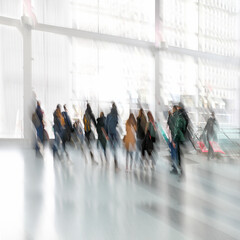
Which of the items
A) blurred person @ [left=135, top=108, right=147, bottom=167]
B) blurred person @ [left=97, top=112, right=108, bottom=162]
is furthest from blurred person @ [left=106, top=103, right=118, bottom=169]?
blurred person @ [left=135, top=108, right=147, bottom=167]

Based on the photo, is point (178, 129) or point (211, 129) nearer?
point (178, 129)

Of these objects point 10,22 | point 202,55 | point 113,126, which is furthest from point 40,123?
point 202,55

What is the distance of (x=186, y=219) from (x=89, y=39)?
12.4 m

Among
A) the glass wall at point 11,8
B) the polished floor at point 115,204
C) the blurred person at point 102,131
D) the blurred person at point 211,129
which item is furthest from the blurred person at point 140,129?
the glass wall at point 11,8

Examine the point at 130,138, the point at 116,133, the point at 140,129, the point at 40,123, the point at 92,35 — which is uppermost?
the point at 92,35

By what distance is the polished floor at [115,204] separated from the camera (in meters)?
3.02

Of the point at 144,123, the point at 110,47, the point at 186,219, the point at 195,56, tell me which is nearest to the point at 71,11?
the point at 110,47

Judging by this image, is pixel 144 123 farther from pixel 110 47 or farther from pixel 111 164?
pixel 110 47

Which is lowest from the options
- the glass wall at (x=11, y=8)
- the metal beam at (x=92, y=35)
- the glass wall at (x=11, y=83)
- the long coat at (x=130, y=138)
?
the long coat at (x=130, y=138)

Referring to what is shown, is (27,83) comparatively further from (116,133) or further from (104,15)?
(116,133)

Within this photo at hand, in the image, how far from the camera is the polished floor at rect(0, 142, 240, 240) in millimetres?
3020

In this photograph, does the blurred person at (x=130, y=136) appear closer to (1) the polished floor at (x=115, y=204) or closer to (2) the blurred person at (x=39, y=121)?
(1) the polished floor at (x=115, y=204)

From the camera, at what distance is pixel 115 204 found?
13.3ft

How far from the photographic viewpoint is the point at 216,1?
60.1ft
